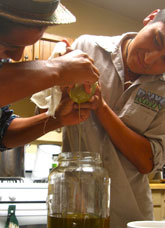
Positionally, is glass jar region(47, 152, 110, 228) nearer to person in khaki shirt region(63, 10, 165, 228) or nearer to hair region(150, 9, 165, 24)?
person in khaki shirt region(63, 10, 165, 228)

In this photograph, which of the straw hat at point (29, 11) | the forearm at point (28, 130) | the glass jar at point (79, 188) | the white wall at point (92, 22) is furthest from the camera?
the white wall at point (92, 22)

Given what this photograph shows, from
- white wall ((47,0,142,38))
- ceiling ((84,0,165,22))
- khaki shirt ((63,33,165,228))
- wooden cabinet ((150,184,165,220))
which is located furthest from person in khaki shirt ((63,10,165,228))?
ceiling ((84,0,165,22))

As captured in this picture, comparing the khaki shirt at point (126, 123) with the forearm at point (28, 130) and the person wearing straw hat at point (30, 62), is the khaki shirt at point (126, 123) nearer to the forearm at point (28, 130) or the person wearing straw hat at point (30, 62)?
the forearm at point (28, 130)

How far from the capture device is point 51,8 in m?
0.66

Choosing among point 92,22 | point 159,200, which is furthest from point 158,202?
point 92,22

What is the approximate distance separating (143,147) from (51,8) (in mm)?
516

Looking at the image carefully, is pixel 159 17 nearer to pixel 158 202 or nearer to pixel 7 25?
pixel 7 25

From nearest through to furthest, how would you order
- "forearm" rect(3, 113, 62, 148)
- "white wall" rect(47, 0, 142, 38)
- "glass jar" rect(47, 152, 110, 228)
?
1. "glass jar" rect(47, 152, 110, 228)
2. "forearm" rect(3, 113, 62, 148)
3. "white wall" rect(47, 0, 142, 38)

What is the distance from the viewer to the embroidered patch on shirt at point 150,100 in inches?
40.8

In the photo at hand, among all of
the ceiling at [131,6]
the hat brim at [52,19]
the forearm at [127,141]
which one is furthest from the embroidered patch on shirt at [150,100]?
the ceiling at [131,6]

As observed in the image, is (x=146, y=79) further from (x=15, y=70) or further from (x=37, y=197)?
(x=37, y=197)

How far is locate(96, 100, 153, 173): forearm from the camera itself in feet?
3.09

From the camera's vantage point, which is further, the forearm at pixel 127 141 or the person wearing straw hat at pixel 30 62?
the forearm at pixel 127 141

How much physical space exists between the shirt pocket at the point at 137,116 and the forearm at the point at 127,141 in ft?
0.13
